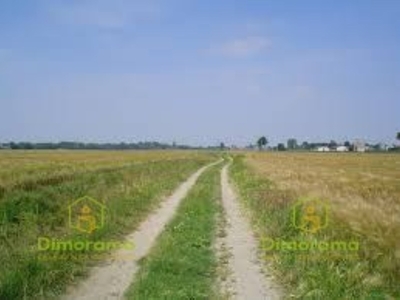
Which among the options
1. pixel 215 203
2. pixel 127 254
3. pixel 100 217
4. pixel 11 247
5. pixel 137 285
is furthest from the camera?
pixel 215 203

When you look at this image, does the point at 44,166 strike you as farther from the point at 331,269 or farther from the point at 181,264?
the point at 331,269

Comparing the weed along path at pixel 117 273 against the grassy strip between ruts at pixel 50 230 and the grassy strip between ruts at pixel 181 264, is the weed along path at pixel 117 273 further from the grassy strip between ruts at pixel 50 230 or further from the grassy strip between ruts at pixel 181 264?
the grassy strip between ruts at pixel 50 230

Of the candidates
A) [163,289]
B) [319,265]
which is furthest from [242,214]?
[163,289]

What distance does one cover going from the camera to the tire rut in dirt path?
11219mm

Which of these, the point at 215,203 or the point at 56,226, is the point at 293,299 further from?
the point at 215,203

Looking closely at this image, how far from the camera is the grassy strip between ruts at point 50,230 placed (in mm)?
11152

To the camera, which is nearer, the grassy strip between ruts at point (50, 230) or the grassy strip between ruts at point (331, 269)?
the grassy strip between ruts at point (331, 269)

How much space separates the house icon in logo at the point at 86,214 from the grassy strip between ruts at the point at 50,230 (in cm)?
22

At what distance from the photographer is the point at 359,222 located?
15.1m

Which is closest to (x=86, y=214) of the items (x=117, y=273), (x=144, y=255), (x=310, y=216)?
(x=144, y=255)

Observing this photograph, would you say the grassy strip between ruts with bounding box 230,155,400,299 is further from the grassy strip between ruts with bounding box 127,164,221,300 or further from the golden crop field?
the golden crop field

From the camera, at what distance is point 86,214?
795 inches

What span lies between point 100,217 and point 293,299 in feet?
31.9

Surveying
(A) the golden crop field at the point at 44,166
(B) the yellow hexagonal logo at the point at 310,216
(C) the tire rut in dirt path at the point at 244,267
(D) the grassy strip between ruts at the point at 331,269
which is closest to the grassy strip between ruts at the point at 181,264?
(C) the tire rut in dirt path at the point at 244,267
